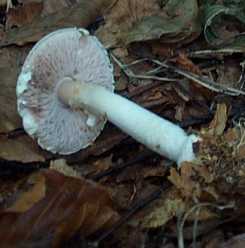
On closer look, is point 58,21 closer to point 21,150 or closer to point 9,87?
point 9,87

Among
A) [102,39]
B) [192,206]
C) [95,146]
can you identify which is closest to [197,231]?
[192,206]

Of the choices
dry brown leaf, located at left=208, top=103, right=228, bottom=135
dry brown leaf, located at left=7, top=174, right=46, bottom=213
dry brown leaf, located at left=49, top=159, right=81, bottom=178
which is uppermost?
dry brown leaf, located at left=7, top=174, right=46, bottom=213

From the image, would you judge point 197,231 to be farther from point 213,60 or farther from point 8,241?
point 213,60

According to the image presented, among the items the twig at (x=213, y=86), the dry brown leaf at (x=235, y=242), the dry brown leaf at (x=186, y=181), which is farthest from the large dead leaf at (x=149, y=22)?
the dry brown leaf at (x=235, y=242)

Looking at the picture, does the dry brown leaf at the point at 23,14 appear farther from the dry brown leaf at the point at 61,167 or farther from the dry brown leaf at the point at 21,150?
the dry brown leaf at the point at 61,167

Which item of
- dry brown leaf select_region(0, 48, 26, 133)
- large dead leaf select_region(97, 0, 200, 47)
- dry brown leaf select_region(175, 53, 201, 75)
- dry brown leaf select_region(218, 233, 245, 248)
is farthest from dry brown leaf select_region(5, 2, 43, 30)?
dry brown leaf select_region(218, 233, 245, 248)

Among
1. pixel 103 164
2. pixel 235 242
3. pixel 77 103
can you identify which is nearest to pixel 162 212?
pixel 235 242

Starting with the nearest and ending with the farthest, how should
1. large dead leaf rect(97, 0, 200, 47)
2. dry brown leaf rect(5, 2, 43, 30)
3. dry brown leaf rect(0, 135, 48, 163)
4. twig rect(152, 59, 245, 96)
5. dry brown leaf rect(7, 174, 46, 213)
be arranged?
dry brown leaf rect(7, 174, 46, 213)
dry brown leaf rect(0, 135, 48, 163)
twig rect(152, 59, 245, 96)
large dead leaf rect(97, 0, 200, 47)
dry brown leaf rect(5, 2, 43, 30)

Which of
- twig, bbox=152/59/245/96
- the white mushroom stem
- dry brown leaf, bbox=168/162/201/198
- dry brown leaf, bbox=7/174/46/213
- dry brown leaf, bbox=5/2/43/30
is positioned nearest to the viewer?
dry brown leaf, bbox=7/174/46/213

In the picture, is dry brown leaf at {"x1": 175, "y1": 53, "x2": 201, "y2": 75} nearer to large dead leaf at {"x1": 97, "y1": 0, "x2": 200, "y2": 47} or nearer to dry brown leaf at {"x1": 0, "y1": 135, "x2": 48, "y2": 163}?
large dead leaf at {"x1": 97, "y1": 0, "x2": 200, "y2": 47}
